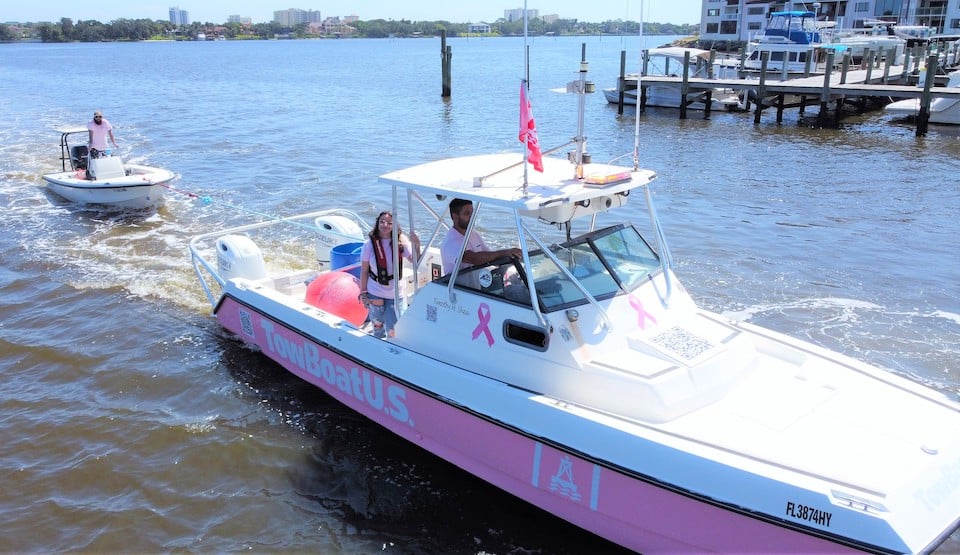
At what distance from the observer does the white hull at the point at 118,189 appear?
1423 centimetres

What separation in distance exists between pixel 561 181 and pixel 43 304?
26.1ft

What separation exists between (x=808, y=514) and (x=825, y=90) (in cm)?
2579

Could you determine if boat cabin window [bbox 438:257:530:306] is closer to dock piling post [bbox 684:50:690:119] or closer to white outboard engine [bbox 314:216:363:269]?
white outboard engine [bbox 314:216:363:269]

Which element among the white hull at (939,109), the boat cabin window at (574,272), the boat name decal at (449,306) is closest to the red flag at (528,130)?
the boat cabin window at (574,272)

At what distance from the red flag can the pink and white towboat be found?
0.21 meters

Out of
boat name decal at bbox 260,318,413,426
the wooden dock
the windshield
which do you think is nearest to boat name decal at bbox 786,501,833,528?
the windshield

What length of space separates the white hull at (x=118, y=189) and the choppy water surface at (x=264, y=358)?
390 mm

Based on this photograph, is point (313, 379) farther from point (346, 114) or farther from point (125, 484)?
point (346, 114)

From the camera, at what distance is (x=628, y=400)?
4844 mm

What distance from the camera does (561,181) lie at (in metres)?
5.55

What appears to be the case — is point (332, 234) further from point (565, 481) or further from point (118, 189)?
point (118, 189)

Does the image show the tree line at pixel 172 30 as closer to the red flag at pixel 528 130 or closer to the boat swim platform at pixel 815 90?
the boat swim platform at pixel 815 90

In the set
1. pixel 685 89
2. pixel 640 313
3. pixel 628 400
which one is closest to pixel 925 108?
pixel 685 89

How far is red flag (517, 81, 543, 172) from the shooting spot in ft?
16.6
